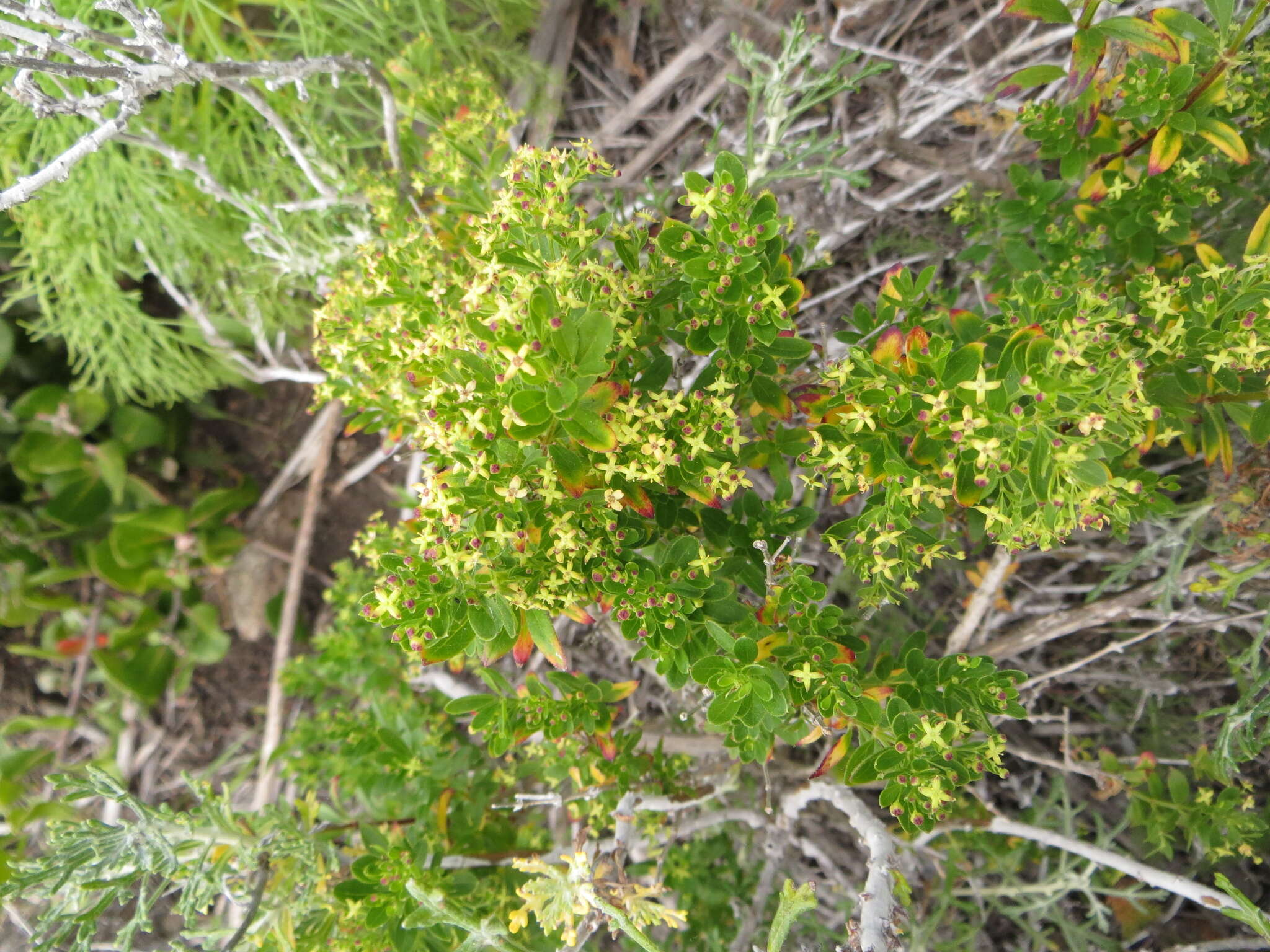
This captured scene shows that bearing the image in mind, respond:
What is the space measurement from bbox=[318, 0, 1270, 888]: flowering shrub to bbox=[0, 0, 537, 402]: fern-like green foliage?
0.74 meters

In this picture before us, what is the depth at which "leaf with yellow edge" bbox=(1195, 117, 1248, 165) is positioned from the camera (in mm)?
1299

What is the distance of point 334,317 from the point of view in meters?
1.52

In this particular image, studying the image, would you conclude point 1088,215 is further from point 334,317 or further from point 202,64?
point 202,64

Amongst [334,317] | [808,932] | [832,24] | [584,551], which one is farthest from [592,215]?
[808,932]

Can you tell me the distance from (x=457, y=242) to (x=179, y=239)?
49.9 inches

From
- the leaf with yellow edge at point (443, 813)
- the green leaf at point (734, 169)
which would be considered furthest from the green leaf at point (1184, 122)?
the leaf with yellow edge at point (443, 813)

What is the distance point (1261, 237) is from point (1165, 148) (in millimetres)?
209

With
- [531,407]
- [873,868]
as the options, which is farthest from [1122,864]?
[531,407]

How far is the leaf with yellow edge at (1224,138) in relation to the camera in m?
1.30

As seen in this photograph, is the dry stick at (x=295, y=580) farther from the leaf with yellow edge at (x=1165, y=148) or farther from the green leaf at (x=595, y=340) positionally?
the leaf with yellow edge at (x=1165, y=148)

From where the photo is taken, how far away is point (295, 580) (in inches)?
119

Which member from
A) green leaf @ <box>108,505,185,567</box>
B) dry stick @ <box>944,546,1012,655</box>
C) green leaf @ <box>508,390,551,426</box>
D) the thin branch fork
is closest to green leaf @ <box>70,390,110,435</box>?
green leaf @ <box>108,505,185,567</box>

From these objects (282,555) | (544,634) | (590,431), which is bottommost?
(282,555)

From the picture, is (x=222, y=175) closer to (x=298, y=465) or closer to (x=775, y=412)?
(x=298, y=465)
